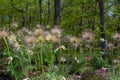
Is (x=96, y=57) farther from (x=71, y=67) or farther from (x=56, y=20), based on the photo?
(x=56, y=20)

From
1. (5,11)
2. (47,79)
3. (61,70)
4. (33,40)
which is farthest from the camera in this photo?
(5,11)

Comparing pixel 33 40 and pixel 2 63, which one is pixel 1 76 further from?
pixel 33 40

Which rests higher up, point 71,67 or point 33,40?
point 33,40

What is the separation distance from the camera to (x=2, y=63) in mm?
7812

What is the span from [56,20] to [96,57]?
8.07 m

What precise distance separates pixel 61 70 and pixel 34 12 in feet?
93.2

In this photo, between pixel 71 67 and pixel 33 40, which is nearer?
pixel 33 40

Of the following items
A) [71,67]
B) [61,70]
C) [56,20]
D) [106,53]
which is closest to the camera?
[61,70]

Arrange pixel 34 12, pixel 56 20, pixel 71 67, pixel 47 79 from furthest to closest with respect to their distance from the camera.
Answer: pixel 34 12 < pixel 56 20 < pixel 71 67 < pixel 47 79

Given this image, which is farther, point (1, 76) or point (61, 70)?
point (1, 76)

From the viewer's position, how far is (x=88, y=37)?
19.1 ft

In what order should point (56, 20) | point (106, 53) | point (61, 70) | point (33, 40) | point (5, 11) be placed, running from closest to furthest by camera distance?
point (33, 40)
point (61, 70)
point (106, 53)
point (56, 20)
point (5, 11)

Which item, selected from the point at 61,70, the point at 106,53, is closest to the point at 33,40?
the point at 61,70

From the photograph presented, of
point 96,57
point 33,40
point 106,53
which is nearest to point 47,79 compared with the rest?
point 33,40
